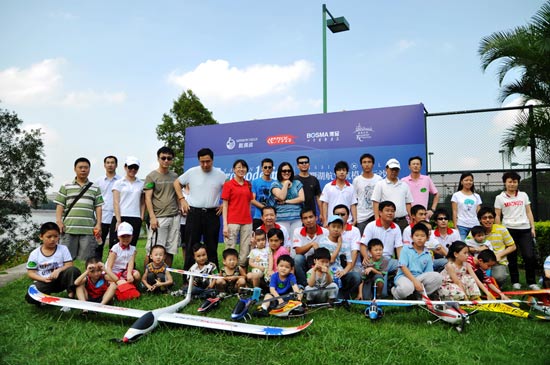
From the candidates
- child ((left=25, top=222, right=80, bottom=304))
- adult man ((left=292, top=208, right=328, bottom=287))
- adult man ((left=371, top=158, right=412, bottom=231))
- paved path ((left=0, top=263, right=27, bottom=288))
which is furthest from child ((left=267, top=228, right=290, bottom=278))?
paved path ((left=0, top=263, right=27, bottom=288))

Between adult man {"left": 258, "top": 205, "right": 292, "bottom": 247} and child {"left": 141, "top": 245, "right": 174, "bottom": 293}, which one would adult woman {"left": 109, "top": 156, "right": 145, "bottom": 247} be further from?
adult man {"left": 258, "top": 205, "right": 292, "bottom": 247}

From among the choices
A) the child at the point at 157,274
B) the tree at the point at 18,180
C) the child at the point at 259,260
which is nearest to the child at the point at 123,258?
the child at the point at 157,274

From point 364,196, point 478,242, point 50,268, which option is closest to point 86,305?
point 50,268

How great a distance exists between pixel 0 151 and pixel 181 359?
18.2 m

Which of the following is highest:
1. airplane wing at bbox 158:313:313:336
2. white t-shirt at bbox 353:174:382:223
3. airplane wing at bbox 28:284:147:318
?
white t-shirt at bbox 353:174:382:223

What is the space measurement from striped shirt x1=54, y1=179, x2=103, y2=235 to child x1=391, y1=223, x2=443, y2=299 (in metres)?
3.82

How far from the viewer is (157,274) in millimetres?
5113

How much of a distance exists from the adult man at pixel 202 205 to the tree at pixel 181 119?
16.0 metres

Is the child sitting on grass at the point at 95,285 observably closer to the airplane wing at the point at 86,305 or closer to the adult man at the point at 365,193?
the airplane wing at the point at 86,305

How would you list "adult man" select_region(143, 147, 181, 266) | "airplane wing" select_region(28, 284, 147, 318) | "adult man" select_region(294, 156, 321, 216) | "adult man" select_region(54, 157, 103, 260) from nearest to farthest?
"airplane wing" select_region(28, 284, 147, 318), "adult man" select_region(54, 157, 103, 260), "adult man" select_region(143, 147, 181, 266), "adult man" select_region(294, 156, 321, 216)

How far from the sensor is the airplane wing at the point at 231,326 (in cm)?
320

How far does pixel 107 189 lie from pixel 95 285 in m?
1.83

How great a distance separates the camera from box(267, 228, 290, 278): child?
4.70 m

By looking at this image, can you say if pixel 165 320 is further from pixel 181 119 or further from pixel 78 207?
pixel 181 119
